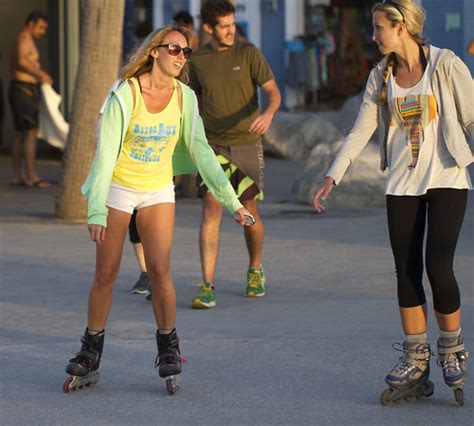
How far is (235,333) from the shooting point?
781 centimetres

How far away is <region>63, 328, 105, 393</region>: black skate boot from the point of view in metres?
6.41

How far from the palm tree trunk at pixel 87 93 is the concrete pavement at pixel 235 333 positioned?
29cm

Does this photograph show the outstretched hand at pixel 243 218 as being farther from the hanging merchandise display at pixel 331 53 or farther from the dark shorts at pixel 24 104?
the hanging merchandise display at pixel 331 53

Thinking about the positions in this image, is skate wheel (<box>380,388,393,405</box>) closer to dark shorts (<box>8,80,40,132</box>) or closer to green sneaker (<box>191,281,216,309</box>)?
green sneaker (<box>191,281,216,309</box>)

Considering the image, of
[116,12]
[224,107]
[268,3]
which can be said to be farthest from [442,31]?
[224,107]

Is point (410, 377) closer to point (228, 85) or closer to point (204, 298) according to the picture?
point (204, 298)

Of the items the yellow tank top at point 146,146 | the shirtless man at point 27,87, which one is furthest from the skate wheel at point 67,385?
the shirtless man at point 27,87

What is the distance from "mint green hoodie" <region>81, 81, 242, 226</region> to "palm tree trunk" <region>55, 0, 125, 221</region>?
6.01 metres

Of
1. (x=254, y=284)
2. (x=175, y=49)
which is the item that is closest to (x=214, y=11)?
(x=254, y=284)

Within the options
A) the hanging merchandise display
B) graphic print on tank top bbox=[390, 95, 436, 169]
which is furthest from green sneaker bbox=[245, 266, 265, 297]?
the hanging merchandise display

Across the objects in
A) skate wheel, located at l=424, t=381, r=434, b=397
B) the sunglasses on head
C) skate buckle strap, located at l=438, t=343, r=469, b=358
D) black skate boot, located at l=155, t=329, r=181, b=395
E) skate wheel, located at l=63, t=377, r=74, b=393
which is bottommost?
skate wheel, located at l=63, t=377, r=74, b=393

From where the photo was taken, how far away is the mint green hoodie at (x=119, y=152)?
6152mm

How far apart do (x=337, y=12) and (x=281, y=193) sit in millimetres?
10756

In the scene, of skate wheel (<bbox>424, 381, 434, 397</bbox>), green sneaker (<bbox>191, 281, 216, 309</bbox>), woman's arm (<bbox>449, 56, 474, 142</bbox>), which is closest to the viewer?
woman's arm (<bbox>449, 56, 474, 142</bbox>)
